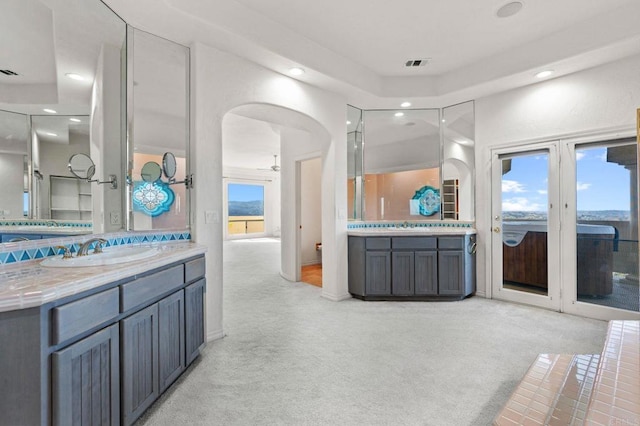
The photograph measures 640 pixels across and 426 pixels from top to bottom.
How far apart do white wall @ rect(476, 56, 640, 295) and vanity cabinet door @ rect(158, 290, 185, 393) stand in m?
3.77

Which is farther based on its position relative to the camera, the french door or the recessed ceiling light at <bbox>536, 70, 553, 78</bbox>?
the recessed ceiling light at <bbox>536, 70, 553, 78</bbox>

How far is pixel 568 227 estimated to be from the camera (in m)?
3.51

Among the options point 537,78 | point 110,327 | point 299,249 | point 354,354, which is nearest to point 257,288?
point 299,249

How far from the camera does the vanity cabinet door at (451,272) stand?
3990 millimetres

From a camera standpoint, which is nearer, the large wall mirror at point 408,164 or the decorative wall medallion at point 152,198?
the decorative wall medallion at point 152,198

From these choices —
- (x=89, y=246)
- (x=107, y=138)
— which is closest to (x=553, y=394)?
(x=89, y=246)

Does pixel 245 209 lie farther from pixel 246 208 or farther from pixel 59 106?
pixel 59 106

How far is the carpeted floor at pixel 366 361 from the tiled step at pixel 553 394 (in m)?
0.47

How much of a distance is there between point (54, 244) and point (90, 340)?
0.88 meters

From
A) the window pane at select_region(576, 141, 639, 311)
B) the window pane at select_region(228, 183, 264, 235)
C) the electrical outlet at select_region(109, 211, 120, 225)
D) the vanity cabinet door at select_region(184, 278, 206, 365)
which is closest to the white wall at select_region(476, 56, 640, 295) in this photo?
the window pane at select_region(576, 141, 639, 311)

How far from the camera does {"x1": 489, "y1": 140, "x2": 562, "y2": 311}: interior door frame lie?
11.8 feet


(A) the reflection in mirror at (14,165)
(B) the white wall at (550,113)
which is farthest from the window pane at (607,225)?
(A) the reflection in mirror at (14,165)

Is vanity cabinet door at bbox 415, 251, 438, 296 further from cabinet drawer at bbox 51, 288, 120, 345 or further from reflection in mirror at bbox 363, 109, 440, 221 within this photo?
cabinet drawer at bbox 51, 288, 120, 345

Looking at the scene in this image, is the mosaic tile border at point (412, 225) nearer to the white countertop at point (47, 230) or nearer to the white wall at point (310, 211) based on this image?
the white wall at point (310, 211)
